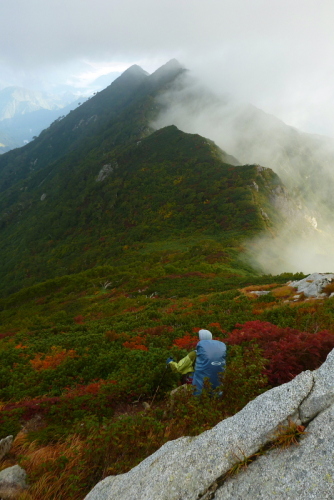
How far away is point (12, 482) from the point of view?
423 cm

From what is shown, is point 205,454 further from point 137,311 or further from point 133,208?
point 133,208

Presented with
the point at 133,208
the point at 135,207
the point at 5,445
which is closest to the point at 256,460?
the point at 5,445

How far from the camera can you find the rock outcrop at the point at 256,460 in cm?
275

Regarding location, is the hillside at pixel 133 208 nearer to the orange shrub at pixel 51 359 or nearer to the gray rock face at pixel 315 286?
the gray rock face at pixel 315 286

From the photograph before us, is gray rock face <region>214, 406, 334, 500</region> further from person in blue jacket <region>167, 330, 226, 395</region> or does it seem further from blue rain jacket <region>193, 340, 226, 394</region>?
blue rain jacket <region>193, 340, 226, 394</region>

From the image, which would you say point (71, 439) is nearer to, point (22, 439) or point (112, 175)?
point (22, 439)

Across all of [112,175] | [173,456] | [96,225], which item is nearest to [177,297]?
[173,456]

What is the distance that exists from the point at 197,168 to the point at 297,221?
33996 millimetres

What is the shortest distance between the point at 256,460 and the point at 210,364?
10.5ft

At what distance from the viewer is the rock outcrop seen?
275cm

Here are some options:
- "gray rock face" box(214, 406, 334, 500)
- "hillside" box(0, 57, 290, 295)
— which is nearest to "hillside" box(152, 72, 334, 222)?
"hillside" box(0, 57, 290, 295)

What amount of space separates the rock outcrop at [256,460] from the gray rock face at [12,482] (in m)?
1.17

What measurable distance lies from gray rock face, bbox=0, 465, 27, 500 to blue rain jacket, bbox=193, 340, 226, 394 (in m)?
3.55

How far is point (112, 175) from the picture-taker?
Answer: 104875 millimetres
